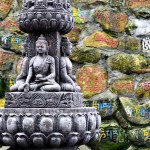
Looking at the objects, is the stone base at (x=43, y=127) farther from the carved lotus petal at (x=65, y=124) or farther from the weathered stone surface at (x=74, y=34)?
the weathered stone surface at (x=74, y=34)

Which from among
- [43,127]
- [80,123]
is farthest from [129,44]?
[43,127]

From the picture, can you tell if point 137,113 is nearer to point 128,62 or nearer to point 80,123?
point 128,62

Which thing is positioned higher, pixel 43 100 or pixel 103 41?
pixel 103 41

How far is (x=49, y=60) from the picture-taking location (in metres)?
2.49

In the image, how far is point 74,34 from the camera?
383 cm

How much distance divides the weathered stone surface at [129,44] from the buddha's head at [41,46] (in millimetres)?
1376

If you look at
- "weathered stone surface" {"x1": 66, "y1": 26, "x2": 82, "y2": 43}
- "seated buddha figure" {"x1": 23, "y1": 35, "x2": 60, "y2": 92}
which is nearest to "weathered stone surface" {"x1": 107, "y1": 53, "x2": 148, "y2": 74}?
"weathered stone surface" {"x1": 66, "y1": 26, "x2": 82, "y2": 43}

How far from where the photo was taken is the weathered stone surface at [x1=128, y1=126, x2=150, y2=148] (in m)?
3.62

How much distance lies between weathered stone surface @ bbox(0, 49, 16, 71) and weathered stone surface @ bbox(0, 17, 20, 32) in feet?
0.62

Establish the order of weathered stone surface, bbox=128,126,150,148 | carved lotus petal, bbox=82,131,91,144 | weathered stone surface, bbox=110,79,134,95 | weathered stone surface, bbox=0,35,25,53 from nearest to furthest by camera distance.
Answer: carved lotus petal, bbox=82,131,91,144 < weathered stone surface, bbox=128,126,150,148 < weathered stone surface, bbox=110,79,134,95 < weathered stone surface, bbox=0,35,25,53

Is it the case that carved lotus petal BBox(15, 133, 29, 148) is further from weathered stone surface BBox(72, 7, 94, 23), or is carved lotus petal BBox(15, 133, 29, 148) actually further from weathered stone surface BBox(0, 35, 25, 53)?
weathered stone surface BBox(72, 7, 94, 23)

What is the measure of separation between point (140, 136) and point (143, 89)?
14.8 inches

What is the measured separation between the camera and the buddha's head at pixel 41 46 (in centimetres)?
249

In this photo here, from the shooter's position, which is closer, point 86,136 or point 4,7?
point 86,136
